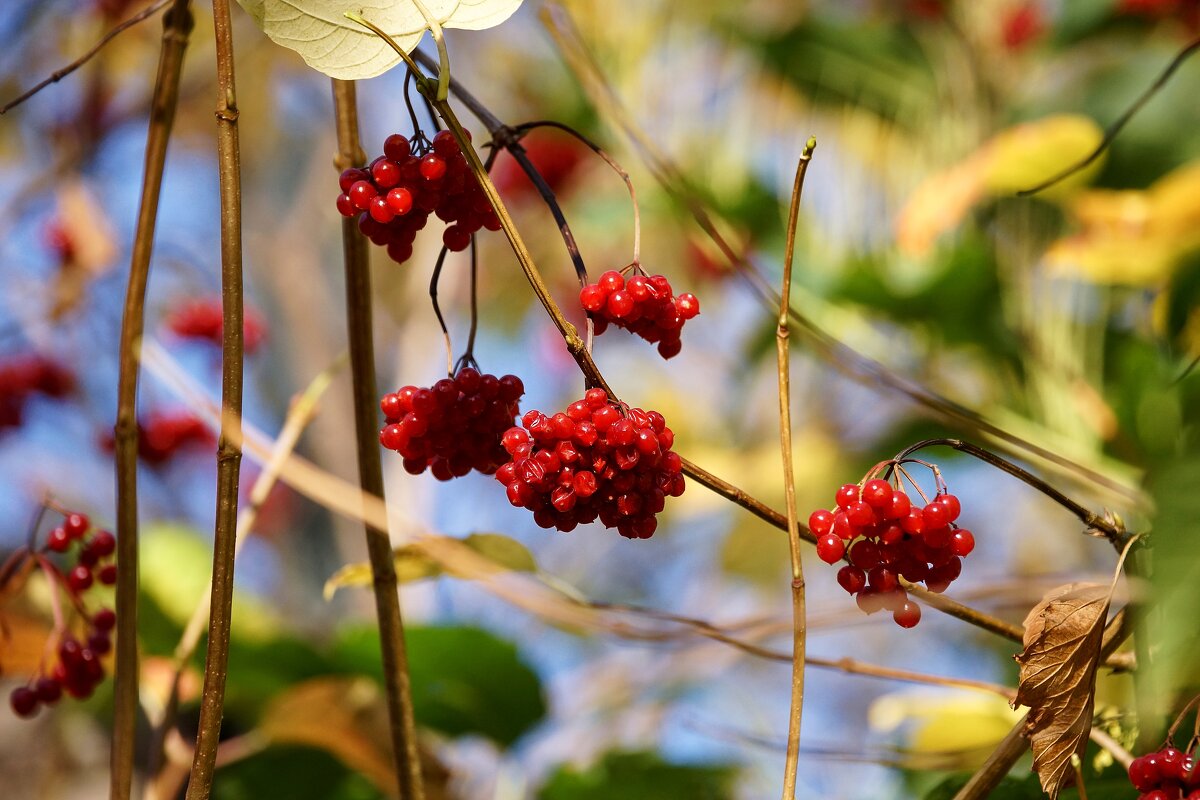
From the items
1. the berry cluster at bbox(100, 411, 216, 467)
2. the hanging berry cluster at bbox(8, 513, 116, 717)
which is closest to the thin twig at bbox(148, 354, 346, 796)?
the hanging berry cluster at bbox(8, 513, 116, 717)

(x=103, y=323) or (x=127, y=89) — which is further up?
(x=127, y=89)

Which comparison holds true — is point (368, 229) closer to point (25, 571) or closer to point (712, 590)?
point (25, 571)

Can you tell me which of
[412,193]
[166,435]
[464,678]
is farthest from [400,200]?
[166,435]

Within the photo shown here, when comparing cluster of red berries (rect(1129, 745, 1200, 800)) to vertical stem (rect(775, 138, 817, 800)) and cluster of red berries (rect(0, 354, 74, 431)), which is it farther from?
cluster of red berries (rect(0, 354, 74, 431))

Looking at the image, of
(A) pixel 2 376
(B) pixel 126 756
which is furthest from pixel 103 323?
(B) pixel 126 756

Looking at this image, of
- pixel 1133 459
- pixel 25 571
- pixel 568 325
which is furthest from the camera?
pixel 1133 459

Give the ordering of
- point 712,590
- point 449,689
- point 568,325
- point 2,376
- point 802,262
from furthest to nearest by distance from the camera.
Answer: point 712,590 < point 2,376 < point 802,262 < point 449,689 < point 568,325

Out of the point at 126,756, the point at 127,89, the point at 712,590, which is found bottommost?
the point at 126,756
